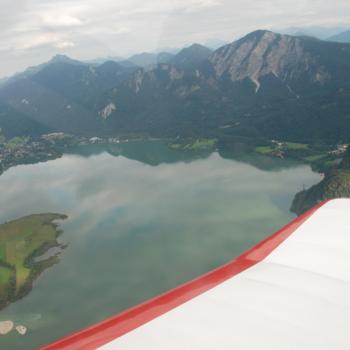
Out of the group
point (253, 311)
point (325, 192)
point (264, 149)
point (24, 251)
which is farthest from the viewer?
point (264, 149)

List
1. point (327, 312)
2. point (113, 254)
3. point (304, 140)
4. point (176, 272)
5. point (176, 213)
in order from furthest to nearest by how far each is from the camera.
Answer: point (304, 140)
point (176, 213)
point (113, 254)
point (176, 272)
point (327, 312)

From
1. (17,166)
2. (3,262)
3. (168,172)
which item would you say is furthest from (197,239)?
(17,166)

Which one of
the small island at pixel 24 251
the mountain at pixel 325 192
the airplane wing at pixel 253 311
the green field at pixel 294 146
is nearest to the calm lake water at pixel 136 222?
the small island at pixel 24 251

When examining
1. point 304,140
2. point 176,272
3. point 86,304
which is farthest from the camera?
point 304,140

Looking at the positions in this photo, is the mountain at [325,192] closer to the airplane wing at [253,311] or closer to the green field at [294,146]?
the green field at [294,146]

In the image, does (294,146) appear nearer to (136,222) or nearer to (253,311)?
(136,222)

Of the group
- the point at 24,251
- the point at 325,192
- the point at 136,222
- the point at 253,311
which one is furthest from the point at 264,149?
the point at 253,311

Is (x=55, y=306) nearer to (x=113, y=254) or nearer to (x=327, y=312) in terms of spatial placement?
(x=113, y=254)
